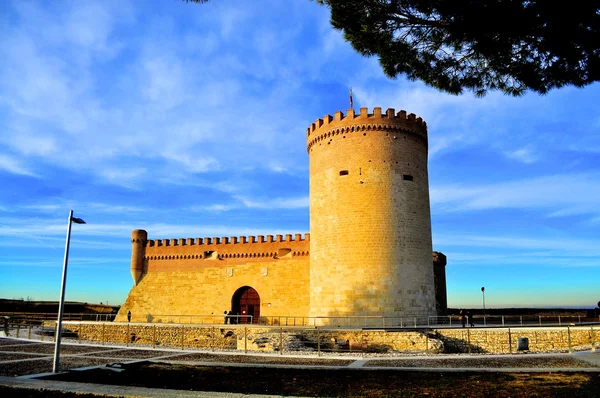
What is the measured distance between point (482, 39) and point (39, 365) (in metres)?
12.4

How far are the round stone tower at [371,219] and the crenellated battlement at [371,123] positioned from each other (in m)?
0.05

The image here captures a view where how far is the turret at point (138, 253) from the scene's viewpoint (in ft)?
109

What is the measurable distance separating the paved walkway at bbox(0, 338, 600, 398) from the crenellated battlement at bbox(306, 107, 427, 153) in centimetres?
1297

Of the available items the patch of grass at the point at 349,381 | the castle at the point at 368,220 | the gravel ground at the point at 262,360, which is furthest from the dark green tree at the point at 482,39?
the castle at the point at 368,220

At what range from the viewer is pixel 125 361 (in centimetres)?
1186

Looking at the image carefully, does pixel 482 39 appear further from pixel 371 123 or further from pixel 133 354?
pixel 371 123

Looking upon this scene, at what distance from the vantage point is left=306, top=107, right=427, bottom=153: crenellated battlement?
910 inches

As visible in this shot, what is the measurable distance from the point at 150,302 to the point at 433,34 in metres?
28.1

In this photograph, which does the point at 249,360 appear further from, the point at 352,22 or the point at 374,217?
the point at 374,217

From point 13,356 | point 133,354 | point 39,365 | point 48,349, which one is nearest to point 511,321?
point 133,354

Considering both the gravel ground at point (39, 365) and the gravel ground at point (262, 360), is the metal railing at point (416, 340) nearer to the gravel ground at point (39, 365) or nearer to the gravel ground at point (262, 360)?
the gravel ground at point (262, 360)

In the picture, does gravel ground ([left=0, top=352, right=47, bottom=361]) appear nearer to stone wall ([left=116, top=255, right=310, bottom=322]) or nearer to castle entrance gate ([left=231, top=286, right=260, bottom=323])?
stone wall ([left=116, top=255, right=310, bottom=322])

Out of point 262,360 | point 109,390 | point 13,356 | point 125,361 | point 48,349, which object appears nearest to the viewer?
point 109,390

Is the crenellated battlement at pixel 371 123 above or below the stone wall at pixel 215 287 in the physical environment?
above
